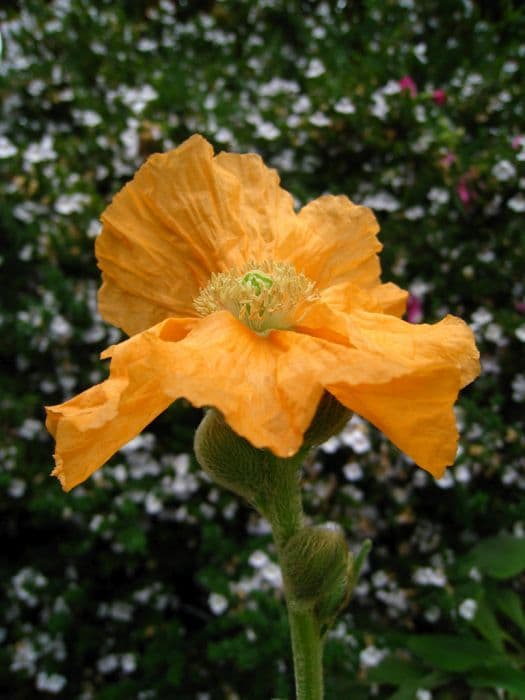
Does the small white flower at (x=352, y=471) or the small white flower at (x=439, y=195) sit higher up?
the small white flower at (x=439, y=195)

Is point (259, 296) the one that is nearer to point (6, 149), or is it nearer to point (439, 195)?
point (439, 195)

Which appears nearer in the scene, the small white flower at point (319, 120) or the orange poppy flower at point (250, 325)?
the orange poppy flower at point (250, 325)

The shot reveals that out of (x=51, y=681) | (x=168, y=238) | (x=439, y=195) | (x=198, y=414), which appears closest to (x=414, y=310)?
(x=439, y=195)

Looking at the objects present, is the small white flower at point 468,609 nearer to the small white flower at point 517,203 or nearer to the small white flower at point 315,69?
the small white flower at point 517,203

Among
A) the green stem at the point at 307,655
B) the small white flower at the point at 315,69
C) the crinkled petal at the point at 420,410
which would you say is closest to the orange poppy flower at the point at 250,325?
the crinkled petal at the point at 420,410

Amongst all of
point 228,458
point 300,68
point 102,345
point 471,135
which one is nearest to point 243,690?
point 102,345

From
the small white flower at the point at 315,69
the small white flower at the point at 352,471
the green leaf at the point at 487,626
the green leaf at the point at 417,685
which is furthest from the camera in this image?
the small white flower at the point at 315,69

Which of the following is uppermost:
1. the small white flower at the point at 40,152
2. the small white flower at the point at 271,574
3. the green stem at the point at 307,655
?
the green stem at the point at 307,655
